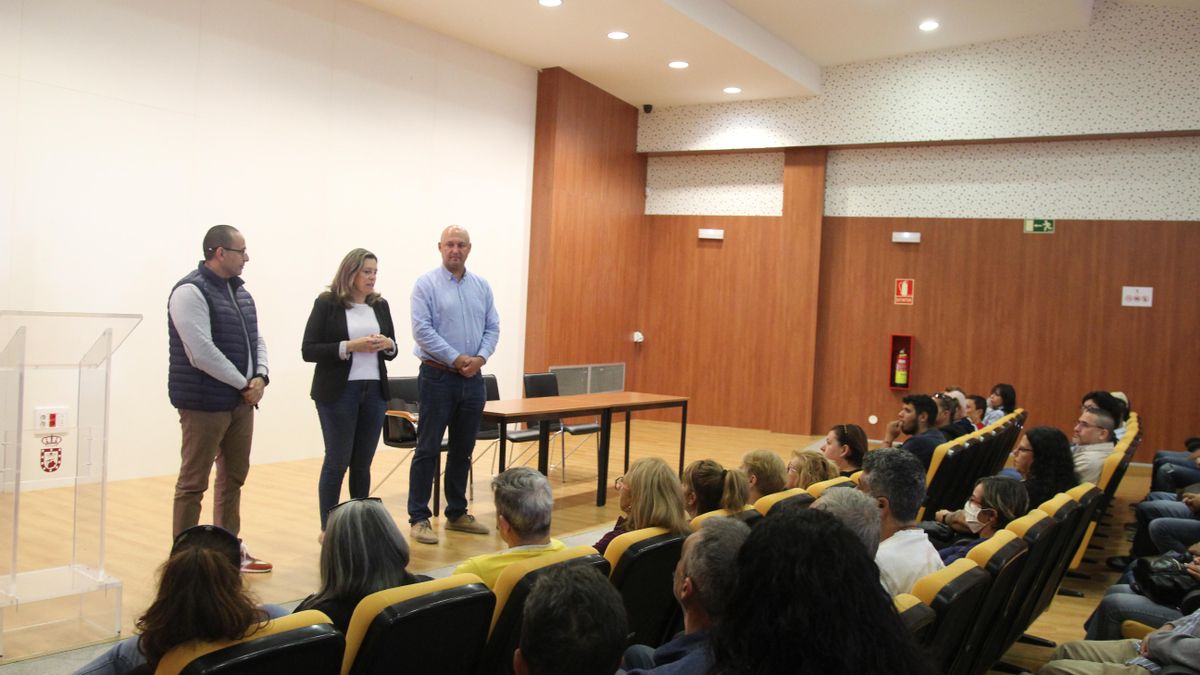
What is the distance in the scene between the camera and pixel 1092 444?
511 centimetres

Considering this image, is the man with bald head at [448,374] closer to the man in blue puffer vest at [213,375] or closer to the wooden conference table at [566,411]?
the wooden conference table at [566,411]

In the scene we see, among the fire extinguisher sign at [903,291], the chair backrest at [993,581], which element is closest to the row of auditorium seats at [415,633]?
the chair backrest at [993,581]

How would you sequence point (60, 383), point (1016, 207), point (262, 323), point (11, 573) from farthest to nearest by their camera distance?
point (1016, 207), point (262, 323), point (60, 383), point (11, 573)

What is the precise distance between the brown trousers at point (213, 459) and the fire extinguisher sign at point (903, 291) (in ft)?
25.9

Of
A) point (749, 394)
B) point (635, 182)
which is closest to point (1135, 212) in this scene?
point (749, 394)

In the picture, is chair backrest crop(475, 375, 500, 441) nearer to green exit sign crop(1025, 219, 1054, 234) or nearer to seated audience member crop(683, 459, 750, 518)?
seated audience member crop(683, 459, 750, 518)

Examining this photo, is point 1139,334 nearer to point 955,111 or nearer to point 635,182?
point 955,111

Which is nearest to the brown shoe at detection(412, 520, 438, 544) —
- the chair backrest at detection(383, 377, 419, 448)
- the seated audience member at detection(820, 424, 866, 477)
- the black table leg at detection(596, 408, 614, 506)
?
the chair backrest at detection(383, 377, 419, 448)

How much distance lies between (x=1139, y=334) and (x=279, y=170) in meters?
8.30

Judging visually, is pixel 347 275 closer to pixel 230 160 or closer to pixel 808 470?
pixel 808 470

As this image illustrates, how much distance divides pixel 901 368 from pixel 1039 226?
2.05m

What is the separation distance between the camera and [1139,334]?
9.08 m

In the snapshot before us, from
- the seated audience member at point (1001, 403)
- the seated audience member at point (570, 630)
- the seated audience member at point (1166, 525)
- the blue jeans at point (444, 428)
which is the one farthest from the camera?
the seated audience member at point (1001, 403)

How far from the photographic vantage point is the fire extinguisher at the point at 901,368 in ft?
33.0
